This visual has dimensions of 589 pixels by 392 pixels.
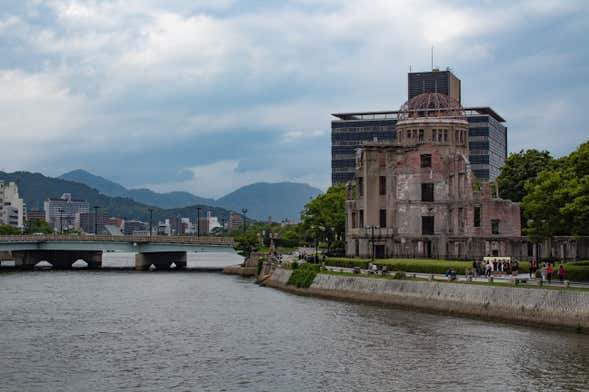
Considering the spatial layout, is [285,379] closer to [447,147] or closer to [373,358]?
[373,358]

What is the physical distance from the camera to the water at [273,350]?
160 feet

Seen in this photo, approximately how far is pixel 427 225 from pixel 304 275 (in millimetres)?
21467

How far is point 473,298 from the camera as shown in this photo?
237 feet

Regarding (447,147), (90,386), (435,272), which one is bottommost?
(90,386)

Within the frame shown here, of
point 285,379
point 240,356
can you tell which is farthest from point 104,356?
point 285,379

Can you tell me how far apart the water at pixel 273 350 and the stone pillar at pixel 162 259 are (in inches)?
3429

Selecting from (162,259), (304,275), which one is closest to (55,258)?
(162,259)

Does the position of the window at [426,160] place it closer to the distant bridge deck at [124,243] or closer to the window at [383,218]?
the window at [383,218]

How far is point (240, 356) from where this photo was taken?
57.5 meters

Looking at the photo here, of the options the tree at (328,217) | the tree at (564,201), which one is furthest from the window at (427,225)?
the tree at (564,201)

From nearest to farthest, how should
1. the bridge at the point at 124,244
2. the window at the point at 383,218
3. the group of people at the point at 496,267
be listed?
the group of people at the point at 496,267, the window at the point at 383,218, the bridge at the point at 124,244

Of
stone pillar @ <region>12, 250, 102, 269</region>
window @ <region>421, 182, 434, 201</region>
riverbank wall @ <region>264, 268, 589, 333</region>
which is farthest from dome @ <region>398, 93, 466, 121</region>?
stone pillar @ <region>12, 250, 102, 269</region>

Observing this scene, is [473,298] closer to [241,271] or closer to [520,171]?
[520,171]

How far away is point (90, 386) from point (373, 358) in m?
17.7
